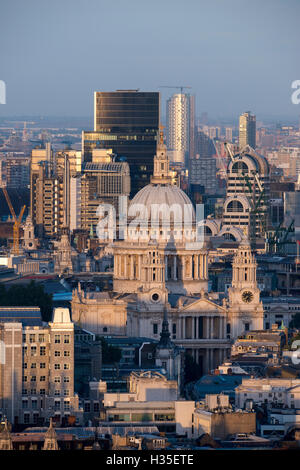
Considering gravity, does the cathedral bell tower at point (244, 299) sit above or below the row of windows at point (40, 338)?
below

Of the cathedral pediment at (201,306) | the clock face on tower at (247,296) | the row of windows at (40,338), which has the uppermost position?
the row of windows at (40,338)

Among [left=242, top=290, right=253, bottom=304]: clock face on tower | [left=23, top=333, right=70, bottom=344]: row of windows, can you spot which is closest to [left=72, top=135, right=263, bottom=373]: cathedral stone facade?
[left=242, top=290, right=253, bottom=304]: clock face on tower

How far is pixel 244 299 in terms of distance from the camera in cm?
14250

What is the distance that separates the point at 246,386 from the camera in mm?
110625

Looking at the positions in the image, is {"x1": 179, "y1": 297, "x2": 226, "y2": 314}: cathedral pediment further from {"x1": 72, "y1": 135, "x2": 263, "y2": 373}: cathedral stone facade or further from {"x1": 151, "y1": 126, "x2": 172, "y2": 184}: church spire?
{"x1": 151, "y1": 126, "x2": 172, "y2": 184}: church spire

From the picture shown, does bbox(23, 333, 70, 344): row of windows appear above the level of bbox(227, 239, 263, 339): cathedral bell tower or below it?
above

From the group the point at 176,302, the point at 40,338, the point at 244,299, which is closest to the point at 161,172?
the point at 176,302

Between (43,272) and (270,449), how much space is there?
3689 inches

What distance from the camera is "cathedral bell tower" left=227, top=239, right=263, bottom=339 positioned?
142 m

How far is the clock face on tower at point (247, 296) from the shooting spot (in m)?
143

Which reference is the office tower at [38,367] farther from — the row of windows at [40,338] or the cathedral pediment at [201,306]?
the cathedral pediment at [201,306]

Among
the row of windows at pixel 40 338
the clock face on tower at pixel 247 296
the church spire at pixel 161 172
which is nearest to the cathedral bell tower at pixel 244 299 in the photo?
the clock face on tower at pixel 247 296

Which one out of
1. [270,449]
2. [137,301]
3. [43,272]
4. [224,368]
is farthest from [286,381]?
[43,272]
